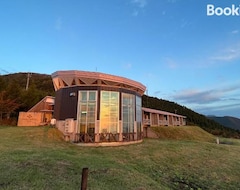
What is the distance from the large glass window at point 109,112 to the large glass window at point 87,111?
0.68 m

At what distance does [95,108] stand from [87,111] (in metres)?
0.73

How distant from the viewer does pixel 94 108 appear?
612 inches

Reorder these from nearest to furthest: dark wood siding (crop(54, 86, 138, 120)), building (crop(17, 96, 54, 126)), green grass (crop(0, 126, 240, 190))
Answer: green grass (crop(0, 126, 240, 190)), dark wood siding (crop(54, 86, 138, 120)), building (crop(17, 96, 54, 126))

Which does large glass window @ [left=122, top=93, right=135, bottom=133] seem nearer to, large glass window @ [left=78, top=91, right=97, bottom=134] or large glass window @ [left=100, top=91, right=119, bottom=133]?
large glass window @ [left=100, top=91, right=119, bottom=133]

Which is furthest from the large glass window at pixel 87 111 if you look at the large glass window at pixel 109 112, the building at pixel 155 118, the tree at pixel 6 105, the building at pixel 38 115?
the building at pixel 155 118

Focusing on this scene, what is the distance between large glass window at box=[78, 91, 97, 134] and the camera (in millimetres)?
15273

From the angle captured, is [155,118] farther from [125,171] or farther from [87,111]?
[125,171]

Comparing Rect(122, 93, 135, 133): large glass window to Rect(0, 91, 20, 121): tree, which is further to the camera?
Rect(0, 91, 20, 121): tree

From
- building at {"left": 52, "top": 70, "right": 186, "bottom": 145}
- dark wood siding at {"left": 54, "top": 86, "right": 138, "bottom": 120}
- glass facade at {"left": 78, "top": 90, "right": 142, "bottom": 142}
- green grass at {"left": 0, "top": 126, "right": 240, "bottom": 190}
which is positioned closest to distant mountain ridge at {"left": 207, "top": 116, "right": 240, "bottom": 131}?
building at {"left": 52, "top": 70, "right": 186, "bottom": 145}

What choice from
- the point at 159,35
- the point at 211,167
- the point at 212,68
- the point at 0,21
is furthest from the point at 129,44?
the point at 211,167

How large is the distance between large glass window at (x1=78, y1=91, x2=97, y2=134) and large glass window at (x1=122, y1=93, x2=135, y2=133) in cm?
277

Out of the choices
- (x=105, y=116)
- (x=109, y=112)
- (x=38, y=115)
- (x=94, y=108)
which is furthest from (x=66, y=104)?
(x=38, y=115)

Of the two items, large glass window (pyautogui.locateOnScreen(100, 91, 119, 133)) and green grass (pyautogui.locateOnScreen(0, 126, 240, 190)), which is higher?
large glass window (pyautogui.locateOnScreen(100, 91, 119, 133))

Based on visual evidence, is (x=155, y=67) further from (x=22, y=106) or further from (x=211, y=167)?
(x=22, y=106)
